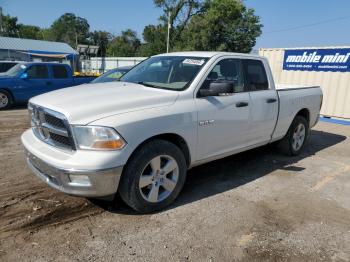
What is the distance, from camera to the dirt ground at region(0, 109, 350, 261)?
321 cm

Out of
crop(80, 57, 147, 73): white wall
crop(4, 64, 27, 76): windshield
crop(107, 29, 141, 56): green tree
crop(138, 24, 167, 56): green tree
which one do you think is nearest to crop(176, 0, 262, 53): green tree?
crop(138, 24, 167, 56): green tree

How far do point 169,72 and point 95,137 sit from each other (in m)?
1.77

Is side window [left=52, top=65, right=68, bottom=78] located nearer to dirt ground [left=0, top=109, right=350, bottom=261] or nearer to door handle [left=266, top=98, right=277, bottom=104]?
dirt ground [left=0, top=109, right=350, bottom=261]

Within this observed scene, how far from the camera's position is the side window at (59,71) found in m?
12.4

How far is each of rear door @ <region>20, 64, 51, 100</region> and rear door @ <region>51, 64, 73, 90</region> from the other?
8.5 inches

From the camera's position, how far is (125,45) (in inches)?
2938

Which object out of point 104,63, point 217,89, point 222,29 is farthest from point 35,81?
point 222,29

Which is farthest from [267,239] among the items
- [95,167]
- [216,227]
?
[95,167]

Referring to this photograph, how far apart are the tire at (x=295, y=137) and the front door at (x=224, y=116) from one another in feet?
5.59

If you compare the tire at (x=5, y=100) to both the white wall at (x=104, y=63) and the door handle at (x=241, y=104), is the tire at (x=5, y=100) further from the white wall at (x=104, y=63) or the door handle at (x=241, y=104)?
the white wall at (x=104, y=63)

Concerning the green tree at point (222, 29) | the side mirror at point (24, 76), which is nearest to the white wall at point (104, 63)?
the green tree at point (222, 29)

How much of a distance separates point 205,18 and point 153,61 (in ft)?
135

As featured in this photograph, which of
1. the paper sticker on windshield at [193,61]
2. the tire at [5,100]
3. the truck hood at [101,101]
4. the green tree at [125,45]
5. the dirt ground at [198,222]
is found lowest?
the dirt ground at [198,222]

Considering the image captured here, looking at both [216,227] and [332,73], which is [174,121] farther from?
[332,73]
